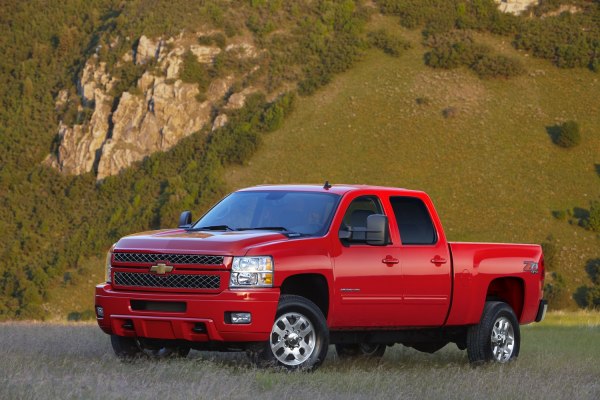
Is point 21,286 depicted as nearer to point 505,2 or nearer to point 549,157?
point 549,157

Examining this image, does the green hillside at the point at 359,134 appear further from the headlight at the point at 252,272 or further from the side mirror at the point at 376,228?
the headlight at the point at 252,272

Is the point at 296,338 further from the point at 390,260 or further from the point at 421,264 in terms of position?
the point at 421,264

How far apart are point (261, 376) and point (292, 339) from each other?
0.96m

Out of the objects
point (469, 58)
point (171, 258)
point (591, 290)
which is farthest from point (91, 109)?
point (171, 258)

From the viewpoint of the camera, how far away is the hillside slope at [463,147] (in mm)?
73938

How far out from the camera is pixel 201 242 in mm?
11523

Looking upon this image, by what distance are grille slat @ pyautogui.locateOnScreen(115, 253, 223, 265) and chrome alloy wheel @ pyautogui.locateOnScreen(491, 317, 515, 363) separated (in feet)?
13.9

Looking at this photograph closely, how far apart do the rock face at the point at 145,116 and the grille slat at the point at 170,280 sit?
76038 millimetres

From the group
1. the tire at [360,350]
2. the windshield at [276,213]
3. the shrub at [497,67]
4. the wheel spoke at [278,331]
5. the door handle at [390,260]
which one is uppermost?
the shrub at [497,67]

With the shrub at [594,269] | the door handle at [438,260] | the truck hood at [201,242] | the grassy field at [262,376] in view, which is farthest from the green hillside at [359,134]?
the truck hood at [201,242]

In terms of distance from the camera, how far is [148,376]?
10.6 m

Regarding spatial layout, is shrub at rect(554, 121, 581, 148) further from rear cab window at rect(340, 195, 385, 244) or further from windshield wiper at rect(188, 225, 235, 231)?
windshield wiper at rect(188, 225, 235, 231)

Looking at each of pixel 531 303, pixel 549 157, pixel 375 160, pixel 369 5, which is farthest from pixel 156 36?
pixel 531 303

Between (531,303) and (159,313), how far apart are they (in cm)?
528
